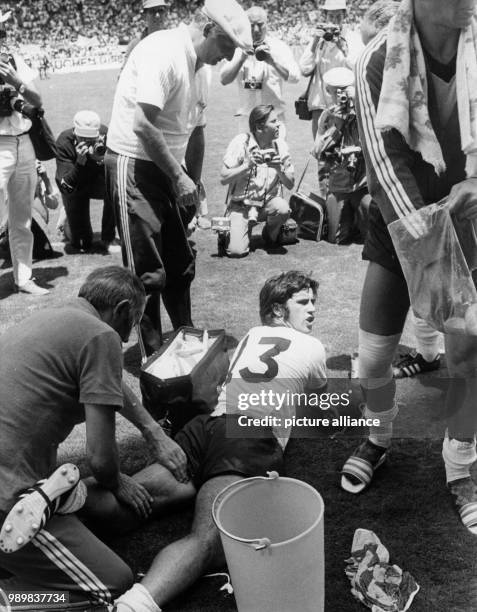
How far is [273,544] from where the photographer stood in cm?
214

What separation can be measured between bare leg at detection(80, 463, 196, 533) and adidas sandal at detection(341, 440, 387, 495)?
2.14 feet

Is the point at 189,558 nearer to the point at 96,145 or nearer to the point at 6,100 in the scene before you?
the point at 6,100

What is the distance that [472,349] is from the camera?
9.21 feet

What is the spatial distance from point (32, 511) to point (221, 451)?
0.81 metres

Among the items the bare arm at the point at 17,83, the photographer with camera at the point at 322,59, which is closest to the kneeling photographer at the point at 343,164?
the photographer with camera at the point at 322,59

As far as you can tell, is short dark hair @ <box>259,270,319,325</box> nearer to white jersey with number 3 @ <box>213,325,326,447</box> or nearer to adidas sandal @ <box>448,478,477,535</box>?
white jersey with number 3 @ <box>213,325,326,447</box>

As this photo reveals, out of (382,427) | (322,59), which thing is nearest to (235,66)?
(322,59)

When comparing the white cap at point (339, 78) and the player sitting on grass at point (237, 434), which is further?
the white cap at point (339, 78)

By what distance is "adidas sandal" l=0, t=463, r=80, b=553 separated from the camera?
7.55ft

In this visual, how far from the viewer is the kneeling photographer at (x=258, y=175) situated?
20.6 feet

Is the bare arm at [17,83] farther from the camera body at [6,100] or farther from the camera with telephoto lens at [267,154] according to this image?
the camera with telephoto lens at [267,154]

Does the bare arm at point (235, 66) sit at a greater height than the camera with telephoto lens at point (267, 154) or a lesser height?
greater

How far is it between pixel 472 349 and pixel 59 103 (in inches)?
590

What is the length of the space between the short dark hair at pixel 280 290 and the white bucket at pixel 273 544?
113cm
